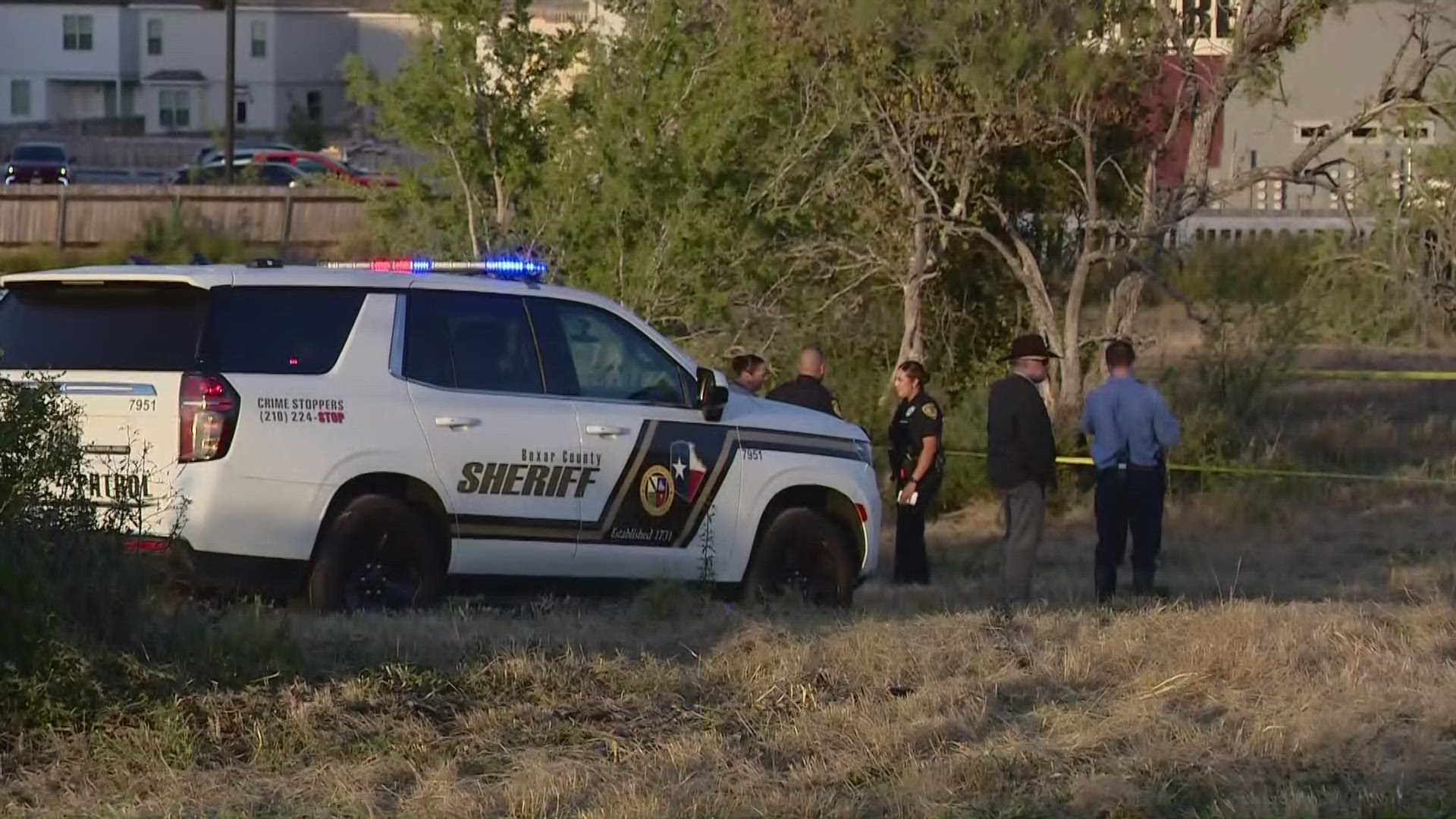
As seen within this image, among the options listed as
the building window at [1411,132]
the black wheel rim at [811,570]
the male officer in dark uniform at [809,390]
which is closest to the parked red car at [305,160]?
the building window at [1411,132]

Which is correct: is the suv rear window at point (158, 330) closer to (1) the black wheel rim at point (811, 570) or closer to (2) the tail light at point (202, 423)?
(2) the tail light at point (202, 423)

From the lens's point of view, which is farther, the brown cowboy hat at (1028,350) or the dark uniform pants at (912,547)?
the dark uniform pants at (912,547)

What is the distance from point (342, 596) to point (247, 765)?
2.59 m

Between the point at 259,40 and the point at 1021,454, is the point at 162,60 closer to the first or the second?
the point at 259,40

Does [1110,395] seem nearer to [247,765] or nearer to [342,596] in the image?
[342,596]

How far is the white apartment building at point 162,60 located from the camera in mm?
70188

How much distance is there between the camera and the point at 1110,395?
491 inches

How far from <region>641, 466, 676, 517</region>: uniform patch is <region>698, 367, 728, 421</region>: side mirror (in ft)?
1.25

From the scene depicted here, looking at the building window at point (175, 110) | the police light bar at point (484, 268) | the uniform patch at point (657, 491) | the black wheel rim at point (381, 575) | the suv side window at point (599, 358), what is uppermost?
the building window at point (175, 110)

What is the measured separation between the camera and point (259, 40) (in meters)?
70.9

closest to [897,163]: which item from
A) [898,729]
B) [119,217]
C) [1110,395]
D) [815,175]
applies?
[815,175]

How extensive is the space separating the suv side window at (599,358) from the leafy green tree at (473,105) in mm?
6888

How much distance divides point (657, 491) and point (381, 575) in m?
1.46

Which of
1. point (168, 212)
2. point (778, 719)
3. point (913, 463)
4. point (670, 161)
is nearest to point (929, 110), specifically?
point (670, 161)
